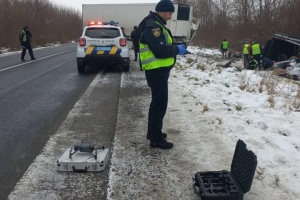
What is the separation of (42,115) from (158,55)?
293 cm

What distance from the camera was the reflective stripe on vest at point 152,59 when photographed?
391 centimetres

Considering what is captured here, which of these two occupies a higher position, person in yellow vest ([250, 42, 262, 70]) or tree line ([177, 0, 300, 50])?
tree line ([177, 0, 300, 50])

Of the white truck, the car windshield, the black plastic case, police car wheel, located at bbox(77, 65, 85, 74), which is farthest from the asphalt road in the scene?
the white truck

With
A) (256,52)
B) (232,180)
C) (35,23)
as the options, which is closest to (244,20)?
(256,52)

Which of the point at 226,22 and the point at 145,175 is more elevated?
the point at 226,22

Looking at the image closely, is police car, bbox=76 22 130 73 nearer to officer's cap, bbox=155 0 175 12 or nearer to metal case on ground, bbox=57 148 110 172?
officer's cap, bbox=155 0 175 12

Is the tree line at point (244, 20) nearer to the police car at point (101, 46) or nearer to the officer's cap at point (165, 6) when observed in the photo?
the police car at point (101, 46)

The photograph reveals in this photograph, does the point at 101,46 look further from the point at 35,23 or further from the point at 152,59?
the point at 35,23

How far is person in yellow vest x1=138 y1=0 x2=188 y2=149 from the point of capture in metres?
3.77

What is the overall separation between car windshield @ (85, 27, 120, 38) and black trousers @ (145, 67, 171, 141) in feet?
23.7

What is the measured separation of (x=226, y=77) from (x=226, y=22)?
38832mm

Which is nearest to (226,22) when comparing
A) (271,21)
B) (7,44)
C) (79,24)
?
(271,21)

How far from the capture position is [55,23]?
172 ft

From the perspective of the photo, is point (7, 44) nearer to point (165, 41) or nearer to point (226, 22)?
point (165, 41)
